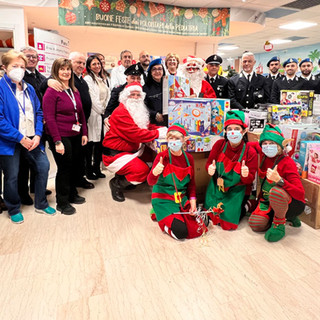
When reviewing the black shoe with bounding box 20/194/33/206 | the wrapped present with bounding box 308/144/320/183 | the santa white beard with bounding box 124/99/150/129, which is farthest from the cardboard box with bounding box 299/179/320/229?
the black shoe with bounding box 20/194/33/206

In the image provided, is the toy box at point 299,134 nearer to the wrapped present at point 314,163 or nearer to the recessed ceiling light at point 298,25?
the wrapped present at point 314,163

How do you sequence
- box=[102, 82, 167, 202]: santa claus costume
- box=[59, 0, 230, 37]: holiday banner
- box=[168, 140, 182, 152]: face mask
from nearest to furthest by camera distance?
box=[168, 140, 182, 152]: face mask, box=[102, 82, 167, 202]: santa claus costume, box=[59, 0, 230, 37]: holiday banner

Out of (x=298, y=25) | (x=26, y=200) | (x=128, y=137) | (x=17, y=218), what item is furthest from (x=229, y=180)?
(x=298, y=25)

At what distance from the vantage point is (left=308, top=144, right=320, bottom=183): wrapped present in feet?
8.63

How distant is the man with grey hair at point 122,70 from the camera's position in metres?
4.56

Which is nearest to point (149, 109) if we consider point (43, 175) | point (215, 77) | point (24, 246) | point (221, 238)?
point (215, 77)

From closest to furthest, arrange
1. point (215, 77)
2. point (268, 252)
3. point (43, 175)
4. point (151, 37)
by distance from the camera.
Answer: point (268, 252) < point (43, 175) < point (215, 77) < point (151, 37)

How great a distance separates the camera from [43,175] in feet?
9.43

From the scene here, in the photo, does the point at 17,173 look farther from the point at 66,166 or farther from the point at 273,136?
the point at 273,136

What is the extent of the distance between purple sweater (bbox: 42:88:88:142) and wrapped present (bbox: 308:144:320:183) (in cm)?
234

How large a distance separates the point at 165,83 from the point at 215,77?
1.07m

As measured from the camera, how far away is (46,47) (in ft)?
16.6

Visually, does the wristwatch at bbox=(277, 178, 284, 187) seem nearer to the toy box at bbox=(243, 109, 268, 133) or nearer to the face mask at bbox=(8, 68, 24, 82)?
the toy box at bbox=(243, 109, 268, 133)

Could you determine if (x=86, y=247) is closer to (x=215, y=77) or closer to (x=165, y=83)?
(x=165, y=83)
